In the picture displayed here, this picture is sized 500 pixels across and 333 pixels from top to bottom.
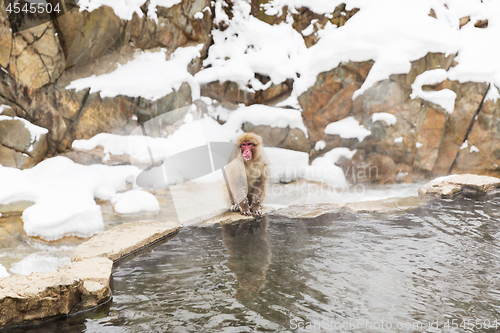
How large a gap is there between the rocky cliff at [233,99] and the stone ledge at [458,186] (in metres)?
1.46

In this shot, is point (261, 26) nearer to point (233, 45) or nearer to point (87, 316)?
point (233, 45)

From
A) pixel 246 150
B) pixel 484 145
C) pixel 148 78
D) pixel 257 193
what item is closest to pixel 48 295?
pixel 246 150

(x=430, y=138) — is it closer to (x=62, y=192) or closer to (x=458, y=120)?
(x=458, y=120)

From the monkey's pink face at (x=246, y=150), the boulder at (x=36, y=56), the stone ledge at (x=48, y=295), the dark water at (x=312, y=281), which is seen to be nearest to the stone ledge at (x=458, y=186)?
the dark water at (x=312, y=281)

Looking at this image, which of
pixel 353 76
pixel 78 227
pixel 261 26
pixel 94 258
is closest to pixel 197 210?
pixel 78 227

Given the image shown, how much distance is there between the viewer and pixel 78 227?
12.9 ft

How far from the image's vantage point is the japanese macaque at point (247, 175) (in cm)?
406

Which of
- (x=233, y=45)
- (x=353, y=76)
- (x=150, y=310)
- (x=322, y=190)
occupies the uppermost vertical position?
(x=233, y=45)

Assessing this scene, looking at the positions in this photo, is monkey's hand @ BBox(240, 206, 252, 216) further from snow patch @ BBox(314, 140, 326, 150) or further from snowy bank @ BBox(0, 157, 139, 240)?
snow patch @ BBox(314, 140, 326, 150)

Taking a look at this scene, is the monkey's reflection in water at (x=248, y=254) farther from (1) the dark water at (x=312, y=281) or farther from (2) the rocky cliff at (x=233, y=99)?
(2) the rocky cliff at (x=233, y=99)

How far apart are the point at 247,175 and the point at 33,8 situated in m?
4.63

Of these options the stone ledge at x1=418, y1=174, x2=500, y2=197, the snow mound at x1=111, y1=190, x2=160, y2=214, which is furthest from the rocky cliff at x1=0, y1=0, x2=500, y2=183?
the snow mound at x1=111, y1=190, x2=160, y2=214

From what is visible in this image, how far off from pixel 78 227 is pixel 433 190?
474 centimetres

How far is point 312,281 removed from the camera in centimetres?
251
